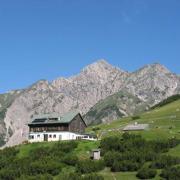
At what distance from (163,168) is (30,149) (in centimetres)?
4023

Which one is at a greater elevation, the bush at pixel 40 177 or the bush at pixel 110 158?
the bush at pixel 110 158

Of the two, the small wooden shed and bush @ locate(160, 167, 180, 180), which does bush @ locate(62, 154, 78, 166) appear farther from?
bush @ locate(160, 167, 180, 180)

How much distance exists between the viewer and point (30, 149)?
123875mm

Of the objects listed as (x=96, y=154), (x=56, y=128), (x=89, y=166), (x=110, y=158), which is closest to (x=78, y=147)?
(x=96, y=154)

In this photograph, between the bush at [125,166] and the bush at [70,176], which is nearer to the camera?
the bush at [70,176]

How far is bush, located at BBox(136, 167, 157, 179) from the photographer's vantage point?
300 feet

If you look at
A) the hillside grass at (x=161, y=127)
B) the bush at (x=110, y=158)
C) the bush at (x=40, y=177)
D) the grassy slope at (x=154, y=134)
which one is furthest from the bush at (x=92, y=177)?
the hillside grass at (x=161, y=127)

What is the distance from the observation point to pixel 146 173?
91.5 meters

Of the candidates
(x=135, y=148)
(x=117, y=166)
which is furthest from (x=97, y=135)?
(x=117, y=166)

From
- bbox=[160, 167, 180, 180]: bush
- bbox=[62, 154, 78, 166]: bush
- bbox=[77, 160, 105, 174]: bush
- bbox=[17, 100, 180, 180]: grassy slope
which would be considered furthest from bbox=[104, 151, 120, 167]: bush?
bbox=[160, 167, 180, 180]: bush

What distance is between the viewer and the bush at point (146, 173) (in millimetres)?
91375

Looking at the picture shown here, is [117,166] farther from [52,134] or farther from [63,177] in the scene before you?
[52,134]

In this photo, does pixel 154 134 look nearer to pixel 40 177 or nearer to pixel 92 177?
pixel 92 177

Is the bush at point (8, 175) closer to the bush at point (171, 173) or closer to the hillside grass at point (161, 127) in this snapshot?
the bush at point (171, 173)
